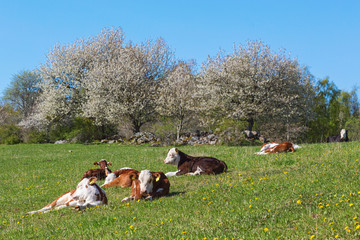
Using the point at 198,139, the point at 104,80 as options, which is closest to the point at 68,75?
the point at 104,80

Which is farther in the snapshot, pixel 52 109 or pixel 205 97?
pixel 52 109

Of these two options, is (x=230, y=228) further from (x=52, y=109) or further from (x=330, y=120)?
(x=330, y=120)

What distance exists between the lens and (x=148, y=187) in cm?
977

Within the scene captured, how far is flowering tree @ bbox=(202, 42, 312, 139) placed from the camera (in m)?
40.6

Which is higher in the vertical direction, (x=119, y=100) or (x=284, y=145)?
(x=119, y=100)

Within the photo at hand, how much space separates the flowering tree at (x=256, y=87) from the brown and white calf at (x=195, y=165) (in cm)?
2754

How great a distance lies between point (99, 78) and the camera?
1932 inches

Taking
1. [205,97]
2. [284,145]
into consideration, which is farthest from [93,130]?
[284,145]

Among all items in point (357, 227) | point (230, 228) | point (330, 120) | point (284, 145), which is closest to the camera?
point (357, 227)

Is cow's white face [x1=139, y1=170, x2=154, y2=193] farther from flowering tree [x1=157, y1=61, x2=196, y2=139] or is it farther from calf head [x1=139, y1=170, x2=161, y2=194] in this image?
flowering tree [x1=157, y1=61, x2=196, y2=139]

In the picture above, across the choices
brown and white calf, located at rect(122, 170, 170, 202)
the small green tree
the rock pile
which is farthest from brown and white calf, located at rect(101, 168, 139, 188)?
the small green tree

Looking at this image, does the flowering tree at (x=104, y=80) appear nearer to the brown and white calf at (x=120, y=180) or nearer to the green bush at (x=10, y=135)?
the green bush at (x=10, y=135)

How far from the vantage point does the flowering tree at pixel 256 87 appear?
4056 cm

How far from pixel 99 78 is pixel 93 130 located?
7494 mm
